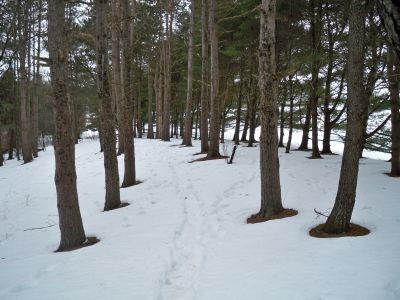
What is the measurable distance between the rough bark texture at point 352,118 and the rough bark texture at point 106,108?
5152 millimetres

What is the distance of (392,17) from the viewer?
1.55 metres

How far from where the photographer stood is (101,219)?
7.39 metres

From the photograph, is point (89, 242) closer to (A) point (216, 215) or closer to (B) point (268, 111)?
(A) point (216, 215)

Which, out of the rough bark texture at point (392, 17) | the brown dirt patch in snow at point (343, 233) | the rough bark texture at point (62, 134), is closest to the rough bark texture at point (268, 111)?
the brown dirt patch in snow at point (343, 233)

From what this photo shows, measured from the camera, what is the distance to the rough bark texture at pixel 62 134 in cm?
534

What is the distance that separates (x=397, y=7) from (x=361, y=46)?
3748mm

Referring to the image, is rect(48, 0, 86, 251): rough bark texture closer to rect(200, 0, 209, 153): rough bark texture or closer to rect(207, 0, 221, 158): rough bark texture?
rect(207, 0, 221, 158): rough bark texture

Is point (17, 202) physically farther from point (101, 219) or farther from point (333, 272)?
point (333, 272)

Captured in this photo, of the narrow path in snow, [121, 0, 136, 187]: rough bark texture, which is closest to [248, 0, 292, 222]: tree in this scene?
the narrow path in snow

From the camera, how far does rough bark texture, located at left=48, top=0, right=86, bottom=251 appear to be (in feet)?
17.5

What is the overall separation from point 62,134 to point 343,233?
5142mm

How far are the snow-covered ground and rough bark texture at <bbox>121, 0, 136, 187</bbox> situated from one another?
0.74 m

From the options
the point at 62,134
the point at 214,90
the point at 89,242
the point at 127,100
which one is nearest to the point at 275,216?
the point at 89,242

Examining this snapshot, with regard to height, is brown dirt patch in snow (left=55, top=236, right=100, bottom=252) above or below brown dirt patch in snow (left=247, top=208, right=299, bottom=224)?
below
